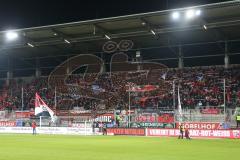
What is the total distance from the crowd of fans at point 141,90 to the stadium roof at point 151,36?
3.13 metres

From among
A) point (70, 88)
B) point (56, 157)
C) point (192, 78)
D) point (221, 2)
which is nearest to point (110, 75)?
point (70, 88)

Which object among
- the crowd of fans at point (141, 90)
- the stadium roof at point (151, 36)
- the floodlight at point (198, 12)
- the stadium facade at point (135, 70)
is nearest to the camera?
the floodlight at point (198, 12)

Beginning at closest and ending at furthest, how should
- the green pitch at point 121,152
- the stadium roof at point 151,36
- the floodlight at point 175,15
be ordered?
the green pitch at point 121,152 < the floodlight at point 175,15 < the stadium roof at point 151,36

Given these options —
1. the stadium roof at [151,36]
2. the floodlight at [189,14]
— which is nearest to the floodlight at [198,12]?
the floodlight at [189,14]

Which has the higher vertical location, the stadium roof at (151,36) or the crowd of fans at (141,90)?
the stadium roof at (151,36)

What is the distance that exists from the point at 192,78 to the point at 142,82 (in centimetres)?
601

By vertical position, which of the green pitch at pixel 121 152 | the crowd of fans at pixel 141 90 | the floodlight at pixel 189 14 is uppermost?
the floodlight at pixel 189 14

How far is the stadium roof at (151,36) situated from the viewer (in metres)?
43.8

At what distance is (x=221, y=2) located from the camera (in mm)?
38469

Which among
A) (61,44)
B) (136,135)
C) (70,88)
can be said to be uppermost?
(61,44)

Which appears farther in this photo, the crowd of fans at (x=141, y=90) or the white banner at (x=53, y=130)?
the crowd of fans at (x=141, y=90)

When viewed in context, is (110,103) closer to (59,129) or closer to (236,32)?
(59,129)

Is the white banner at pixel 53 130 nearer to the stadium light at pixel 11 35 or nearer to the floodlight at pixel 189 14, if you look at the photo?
the stadium light at pixel 11 35

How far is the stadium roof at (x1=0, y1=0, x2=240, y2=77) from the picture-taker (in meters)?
43.8
